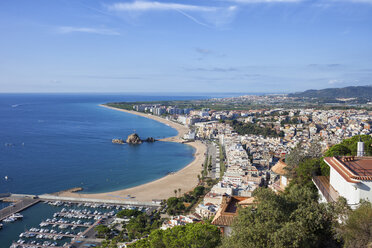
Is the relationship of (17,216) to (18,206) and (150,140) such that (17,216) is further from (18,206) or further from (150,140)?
→ (150,140)

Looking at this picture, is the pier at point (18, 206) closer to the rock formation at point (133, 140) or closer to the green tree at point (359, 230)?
the green tree at point (359, 230)

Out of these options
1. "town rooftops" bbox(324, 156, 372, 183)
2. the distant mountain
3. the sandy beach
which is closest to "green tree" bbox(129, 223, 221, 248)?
"town rooftops" bbox(324, 156, 372, 183)

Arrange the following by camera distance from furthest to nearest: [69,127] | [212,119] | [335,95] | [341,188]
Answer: [335,95] < [212,119] < [69,127] < [341,188]

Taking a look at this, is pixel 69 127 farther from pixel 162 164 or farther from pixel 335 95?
pixel 335 95

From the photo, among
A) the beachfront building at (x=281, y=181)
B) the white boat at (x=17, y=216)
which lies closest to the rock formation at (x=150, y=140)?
the white boat at (x=17, y=216)

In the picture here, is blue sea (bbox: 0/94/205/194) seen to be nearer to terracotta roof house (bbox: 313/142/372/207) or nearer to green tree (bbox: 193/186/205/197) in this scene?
green tree (bbox: 193/186/205/197)

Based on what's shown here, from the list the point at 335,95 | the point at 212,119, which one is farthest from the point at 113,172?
the point at 335,95

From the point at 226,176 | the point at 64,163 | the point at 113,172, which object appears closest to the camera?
the point at 226,176

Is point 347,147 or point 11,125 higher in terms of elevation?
point 347,147
